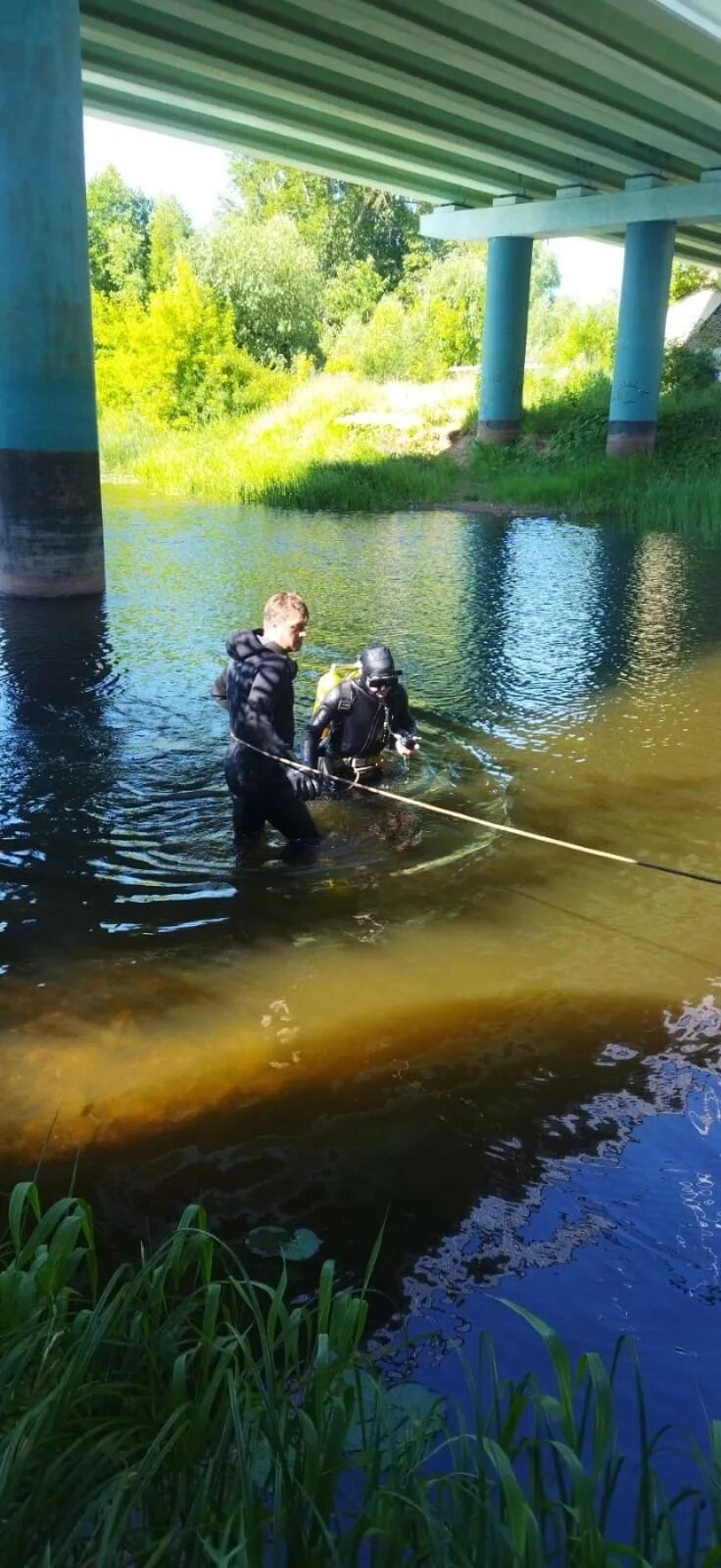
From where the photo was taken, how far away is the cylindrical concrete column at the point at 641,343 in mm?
32062

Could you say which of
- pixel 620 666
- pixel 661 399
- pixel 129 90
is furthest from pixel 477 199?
pixel 620 666

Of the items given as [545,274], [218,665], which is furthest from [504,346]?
[545,274]

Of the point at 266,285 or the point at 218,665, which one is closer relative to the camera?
the point at 218,665

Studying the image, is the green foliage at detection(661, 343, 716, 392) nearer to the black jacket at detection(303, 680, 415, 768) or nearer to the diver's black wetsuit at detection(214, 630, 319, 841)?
the black jacket at detection(303, 680, 415, 768)

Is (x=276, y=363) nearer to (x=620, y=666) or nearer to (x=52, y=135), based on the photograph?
(x=52, y=135)

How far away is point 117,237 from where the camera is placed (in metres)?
67.3

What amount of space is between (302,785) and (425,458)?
2863 cm

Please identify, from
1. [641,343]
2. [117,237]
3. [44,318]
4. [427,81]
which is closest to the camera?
[44,318]

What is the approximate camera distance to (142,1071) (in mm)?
4355

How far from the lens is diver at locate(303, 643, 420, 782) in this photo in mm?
7395

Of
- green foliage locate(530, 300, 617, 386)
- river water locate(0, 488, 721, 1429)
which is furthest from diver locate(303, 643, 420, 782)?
green foliage locate(530, 300, 617, 386)

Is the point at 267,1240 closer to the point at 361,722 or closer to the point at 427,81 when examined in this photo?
the point at 361,722

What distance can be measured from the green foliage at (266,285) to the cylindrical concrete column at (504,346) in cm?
1789

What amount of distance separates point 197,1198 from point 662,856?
384 centimetres
